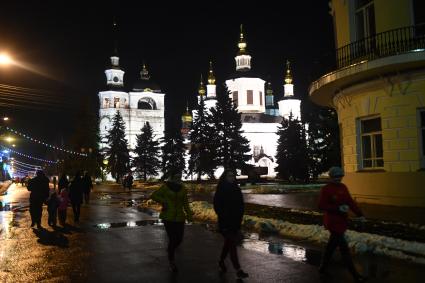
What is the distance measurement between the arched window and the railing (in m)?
92.2

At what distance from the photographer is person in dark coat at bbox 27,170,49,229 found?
46.4ft

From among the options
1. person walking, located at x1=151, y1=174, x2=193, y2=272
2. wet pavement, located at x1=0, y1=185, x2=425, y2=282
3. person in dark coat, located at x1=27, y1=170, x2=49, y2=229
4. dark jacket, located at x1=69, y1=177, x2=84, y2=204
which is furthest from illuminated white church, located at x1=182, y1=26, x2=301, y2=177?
person walking, located at x1=151, y1=174, x2=193, y2=272

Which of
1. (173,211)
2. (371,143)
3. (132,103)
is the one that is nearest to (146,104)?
(132,103)

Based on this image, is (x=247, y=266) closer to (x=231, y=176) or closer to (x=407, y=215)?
(x=231, y=176)

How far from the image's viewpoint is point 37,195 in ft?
46.9

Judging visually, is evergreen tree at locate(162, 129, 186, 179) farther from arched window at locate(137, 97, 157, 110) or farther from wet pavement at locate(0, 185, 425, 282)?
wet pavement at locate(0, 185, 425, 282)

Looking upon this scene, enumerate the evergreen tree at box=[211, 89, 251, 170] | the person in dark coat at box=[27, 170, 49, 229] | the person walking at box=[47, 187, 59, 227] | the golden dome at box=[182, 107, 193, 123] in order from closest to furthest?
1. the person in dark coat at box=[27, 170, 49, 229]
2. the person walking at box=[47, 187, 59, 227]
3. the evergreen tree at box=[211, 89, 251, 170]
4. the golden dome at box=[182, 107, 193, 123]

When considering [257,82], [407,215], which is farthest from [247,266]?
[257,82]

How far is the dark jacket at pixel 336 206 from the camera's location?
6.95 meters

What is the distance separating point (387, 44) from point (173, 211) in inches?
475

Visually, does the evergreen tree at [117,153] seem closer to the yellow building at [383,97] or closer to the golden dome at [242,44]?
the golden dome at [242,44]

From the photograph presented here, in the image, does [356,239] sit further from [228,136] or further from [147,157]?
[147,157]

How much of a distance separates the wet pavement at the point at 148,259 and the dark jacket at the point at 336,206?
0.80 meters

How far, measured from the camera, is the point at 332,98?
71.3ft
